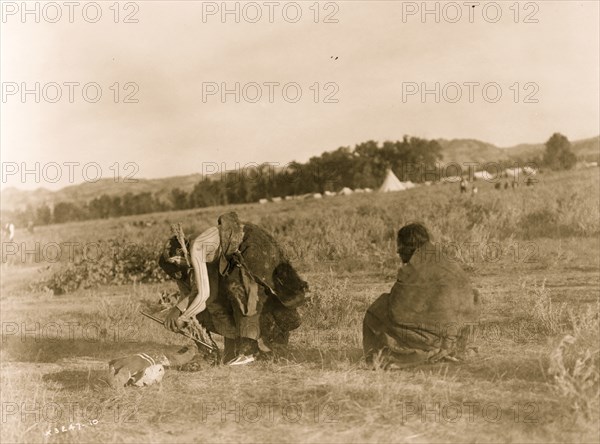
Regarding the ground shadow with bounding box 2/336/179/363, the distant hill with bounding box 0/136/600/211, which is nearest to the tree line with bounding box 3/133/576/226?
the distant hill with bounding box 0/136/600/211

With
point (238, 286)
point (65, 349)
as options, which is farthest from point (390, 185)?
point (238, 286)

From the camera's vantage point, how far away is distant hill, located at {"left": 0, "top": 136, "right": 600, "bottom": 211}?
2353 inches

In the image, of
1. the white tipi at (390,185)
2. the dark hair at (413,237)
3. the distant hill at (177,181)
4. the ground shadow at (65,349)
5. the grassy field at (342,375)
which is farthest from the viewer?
the distant hill at (177,181)

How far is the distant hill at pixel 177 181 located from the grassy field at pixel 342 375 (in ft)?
112

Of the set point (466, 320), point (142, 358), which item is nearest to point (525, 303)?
point (466, 320)

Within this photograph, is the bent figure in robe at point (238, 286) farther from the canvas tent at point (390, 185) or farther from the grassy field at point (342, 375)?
the canvas tent at point (390, 185)

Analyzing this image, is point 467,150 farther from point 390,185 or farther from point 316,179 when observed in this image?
point 390,185

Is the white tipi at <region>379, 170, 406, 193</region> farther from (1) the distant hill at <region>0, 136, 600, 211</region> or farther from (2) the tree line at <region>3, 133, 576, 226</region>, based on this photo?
(1) the distant hill at <region>0, 136, 600, 211</region>

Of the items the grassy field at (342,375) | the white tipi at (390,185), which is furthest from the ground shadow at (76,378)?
the white tipi at (390,185)

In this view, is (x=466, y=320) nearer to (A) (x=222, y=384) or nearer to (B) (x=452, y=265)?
(B) (x=452, y=265)

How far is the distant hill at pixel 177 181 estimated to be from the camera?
59775 mm

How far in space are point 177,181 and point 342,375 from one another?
7219cm

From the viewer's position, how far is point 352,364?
18.7 feet

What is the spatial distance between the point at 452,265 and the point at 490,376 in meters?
0.94
